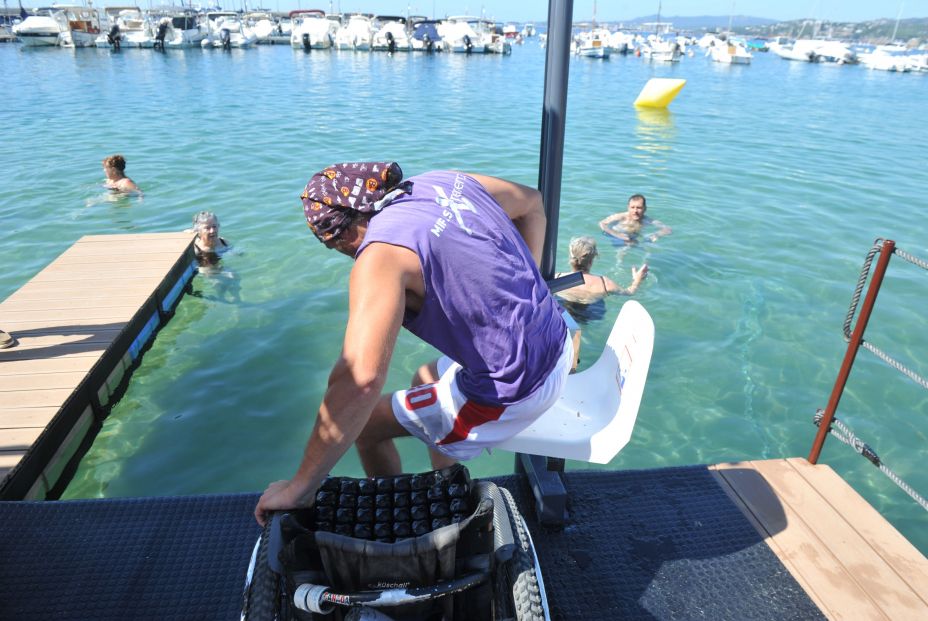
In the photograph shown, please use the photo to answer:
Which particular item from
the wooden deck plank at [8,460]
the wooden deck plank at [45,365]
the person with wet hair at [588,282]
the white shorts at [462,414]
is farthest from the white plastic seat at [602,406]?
the wooden deck plank at [45,365]

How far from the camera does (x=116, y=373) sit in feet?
16.6

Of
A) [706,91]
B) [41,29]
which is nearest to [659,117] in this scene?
[706,91]

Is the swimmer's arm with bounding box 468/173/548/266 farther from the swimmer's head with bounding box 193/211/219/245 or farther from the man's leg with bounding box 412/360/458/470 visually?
the swimmer's head with bounding box 193/211/219/245

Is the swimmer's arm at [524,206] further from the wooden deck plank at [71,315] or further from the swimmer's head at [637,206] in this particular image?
the swimmer's head at [637,206]

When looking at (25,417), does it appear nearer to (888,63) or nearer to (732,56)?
(732,56)

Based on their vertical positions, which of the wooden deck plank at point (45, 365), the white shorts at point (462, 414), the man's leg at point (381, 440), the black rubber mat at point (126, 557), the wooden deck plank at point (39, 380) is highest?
the white shorts at point (462, 414)

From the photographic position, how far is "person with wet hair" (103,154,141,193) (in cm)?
1016

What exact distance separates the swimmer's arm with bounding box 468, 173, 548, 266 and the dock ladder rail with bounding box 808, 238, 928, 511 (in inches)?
58.3

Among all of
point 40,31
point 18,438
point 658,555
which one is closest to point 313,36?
point 40,31

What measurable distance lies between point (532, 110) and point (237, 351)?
60.0 ft

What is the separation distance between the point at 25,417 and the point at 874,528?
4881 millimetres

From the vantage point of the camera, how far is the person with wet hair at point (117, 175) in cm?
1016

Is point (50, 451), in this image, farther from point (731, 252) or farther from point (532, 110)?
point (532, 110)

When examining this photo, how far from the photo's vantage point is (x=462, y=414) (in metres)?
2.19
